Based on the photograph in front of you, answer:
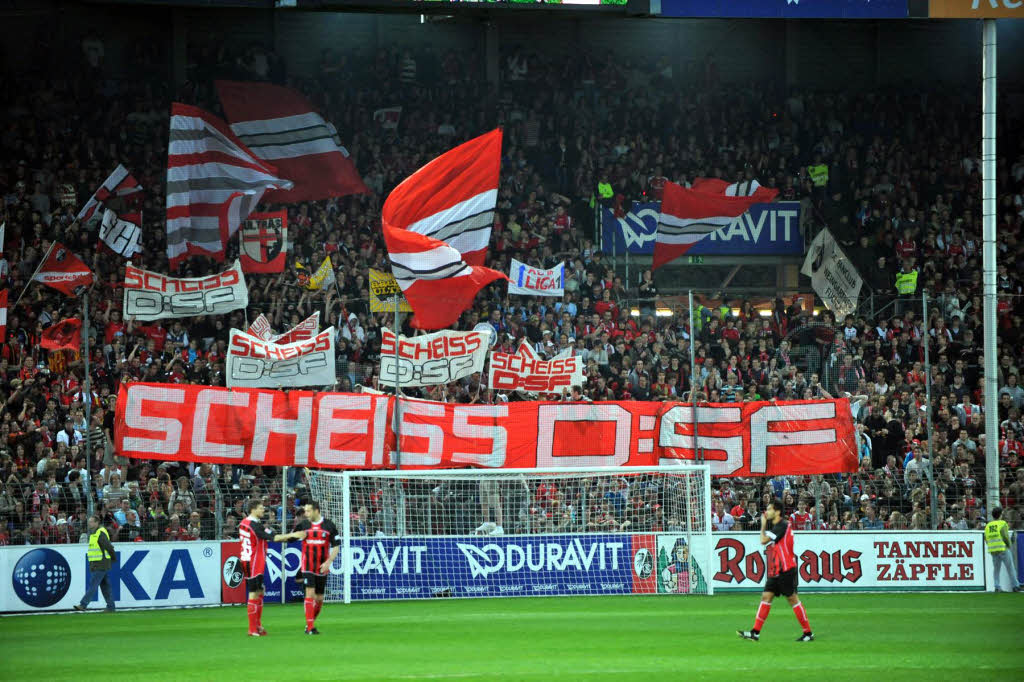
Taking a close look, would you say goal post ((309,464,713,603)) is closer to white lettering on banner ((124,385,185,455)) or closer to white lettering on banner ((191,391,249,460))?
white lettering on banner ((191,391,249,460))

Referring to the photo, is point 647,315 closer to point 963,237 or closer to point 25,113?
point 963,237

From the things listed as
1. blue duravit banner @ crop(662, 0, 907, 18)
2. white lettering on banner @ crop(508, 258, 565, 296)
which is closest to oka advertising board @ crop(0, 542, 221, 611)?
white lettering on banner @ crop(508, 258, 565, 296)

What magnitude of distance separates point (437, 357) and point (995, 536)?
1004 centimetres

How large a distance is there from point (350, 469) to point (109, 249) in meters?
10.1

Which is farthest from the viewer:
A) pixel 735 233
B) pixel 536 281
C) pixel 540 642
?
pixel 735 233

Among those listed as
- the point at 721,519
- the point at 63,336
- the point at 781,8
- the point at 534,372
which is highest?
the point at 781,8

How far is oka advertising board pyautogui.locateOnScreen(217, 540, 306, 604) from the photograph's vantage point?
23.1 m

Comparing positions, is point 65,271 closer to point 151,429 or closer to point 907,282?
point 151,429

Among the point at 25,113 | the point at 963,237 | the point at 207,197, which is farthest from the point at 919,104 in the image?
the point at 25,113

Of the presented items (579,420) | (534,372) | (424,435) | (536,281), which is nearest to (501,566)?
(424,435)

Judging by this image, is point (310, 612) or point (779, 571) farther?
point (310, 612)

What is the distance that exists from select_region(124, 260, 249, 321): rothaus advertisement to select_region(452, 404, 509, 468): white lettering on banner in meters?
4.47

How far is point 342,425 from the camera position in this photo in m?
23.9

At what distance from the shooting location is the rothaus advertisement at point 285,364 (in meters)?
23.4
